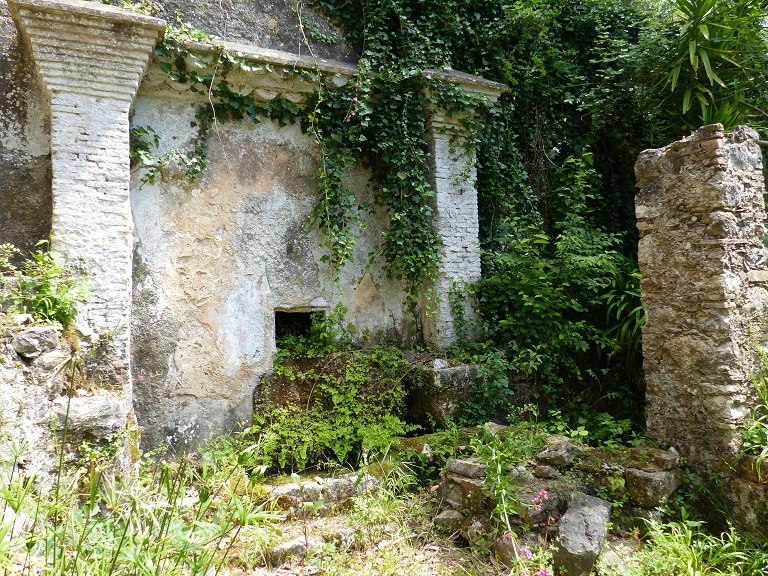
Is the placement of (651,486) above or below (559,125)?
below

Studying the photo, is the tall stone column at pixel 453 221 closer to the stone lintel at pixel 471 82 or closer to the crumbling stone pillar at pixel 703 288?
the stone lintel at pixel 471 82

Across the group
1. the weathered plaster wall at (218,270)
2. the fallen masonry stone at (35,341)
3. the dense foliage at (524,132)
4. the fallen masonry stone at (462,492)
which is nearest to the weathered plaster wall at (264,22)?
the dense foliage at (524,132)

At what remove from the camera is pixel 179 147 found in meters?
5.64

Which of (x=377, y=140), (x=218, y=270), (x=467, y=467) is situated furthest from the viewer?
(x=377, y=140)

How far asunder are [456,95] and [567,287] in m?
2.61

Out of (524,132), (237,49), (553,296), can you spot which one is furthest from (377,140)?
(553,296)

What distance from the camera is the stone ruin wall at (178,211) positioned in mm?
4746

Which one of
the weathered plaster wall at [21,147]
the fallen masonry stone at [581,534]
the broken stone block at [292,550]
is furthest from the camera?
the weathered plaster wall at [21,147]

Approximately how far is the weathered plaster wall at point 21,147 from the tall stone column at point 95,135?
386mm

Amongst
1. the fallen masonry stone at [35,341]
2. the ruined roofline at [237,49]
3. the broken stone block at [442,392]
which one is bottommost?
the broken stone block at [442,392]

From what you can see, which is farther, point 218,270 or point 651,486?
point 218,270

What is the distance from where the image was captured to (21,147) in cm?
496

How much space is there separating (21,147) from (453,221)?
449cm

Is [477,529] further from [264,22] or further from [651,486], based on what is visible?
[264,22]
